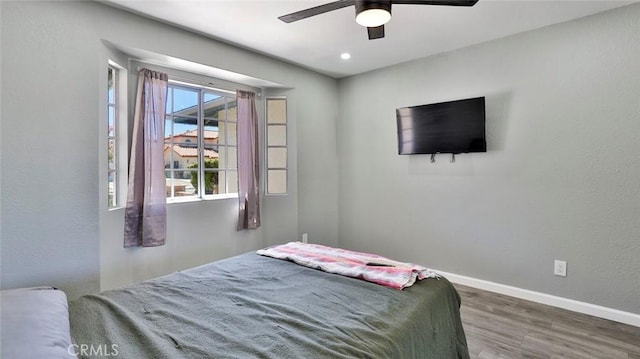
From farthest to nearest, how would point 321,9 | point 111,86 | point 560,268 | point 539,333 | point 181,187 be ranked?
point 181,187 → point 560,268 → point 111,86 → point 539,333 → point 321,9

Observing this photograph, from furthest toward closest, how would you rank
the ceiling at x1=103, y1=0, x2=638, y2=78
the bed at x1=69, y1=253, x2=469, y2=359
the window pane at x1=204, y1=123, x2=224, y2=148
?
the window pane at x1=204, y1=123, x2=224, y2=148 < the ceiling at x1=103, y1=0, x2=638, y2=78 < the bed at x1=69, y1=253, x2=469, y2=359

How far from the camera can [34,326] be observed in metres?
1.04

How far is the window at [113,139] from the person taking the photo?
103 inches

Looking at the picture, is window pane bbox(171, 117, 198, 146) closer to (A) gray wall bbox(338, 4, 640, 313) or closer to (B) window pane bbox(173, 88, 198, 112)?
(B) window pane bbox(173, 88, 198, 112)

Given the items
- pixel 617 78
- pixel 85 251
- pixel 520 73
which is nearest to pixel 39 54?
pixel 85 251

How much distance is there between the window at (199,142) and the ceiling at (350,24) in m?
0.67

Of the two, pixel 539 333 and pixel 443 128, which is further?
pixel 443 128

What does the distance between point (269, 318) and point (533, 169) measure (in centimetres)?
278

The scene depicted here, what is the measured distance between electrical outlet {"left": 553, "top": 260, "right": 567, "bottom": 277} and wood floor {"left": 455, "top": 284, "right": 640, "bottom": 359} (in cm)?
31

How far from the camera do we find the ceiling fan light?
1781 millimetres

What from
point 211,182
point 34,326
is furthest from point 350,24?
point 34,326

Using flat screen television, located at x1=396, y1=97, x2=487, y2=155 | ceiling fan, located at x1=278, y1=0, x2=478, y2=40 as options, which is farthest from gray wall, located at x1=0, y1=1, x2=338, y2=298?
flat screen television, located at x1=396, y1=97, x2=487, y2=155

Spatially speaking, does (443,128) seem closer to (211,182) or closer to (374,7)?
(374,7)

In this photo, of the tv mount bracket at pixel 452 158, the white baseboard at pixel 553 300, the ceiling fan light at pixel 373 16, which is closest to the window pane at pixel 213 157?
the ceiling fan light at pixel 373 16
